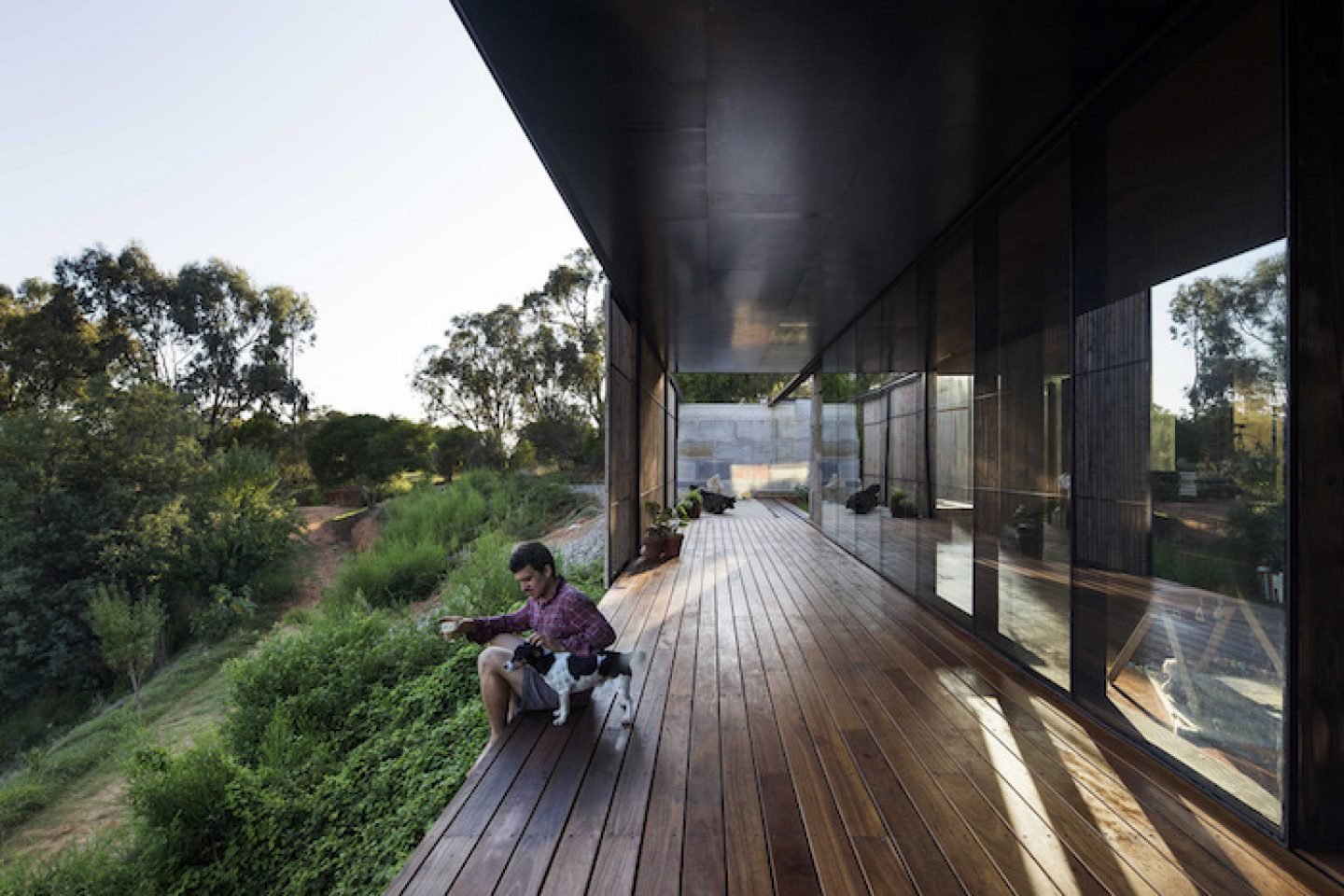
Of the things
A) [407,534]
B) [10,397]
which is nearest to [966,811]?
[407,534]

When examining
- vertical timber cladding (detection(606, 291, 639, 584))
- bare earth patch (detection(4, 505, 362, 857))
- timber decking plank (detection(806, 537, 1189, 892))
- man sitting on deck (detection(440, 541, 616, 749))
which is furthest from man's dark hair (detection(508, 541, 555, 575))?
bare earth patch (detection(4, 505, 362, 857))

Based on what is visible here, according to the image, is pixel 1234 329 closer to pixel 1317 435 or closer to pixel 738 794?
pixel 1317 435

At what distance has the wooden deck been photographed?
1.66 meters

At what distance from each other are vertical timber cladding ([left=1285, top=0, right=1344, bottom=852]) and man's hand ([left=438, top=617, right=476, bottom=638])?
265 centimetres

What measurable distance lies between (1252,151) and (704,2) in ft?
5.81

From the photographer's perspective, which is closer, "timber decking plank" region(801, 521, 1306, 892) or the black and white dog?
"timber decking plank" region(801, 521, 1306, 892)

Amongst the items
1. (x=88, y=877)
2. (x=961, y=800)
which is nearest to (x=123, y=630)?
(x=88, y=877)

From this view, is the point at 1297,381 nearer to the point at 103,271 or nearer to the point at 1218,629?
the point at 1218,629

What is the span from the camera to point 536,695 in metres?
2.79

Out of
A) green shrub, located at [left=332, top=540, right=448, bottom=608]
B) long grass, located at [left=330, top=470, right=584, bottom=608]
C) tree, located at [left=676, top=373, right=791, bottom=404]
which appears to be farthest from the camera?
tree, located at [left=676, top=373, right=791, bottom=404]

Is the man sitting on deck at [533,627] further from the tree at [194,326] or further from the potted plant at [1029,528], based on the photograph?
the tree at [194,326]

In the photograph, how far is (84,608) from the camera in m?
9.94

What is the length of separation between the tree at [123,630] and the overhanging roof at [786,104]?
391 inches

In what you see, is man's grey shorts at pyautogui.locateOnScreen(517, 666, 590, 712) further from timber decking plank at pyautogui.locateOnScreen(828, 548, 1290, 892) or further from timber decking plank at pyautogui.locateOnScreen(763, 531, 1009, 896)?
timber decking plank at pyautogui.locateOnScreen(828, 548, 1290, 892)
